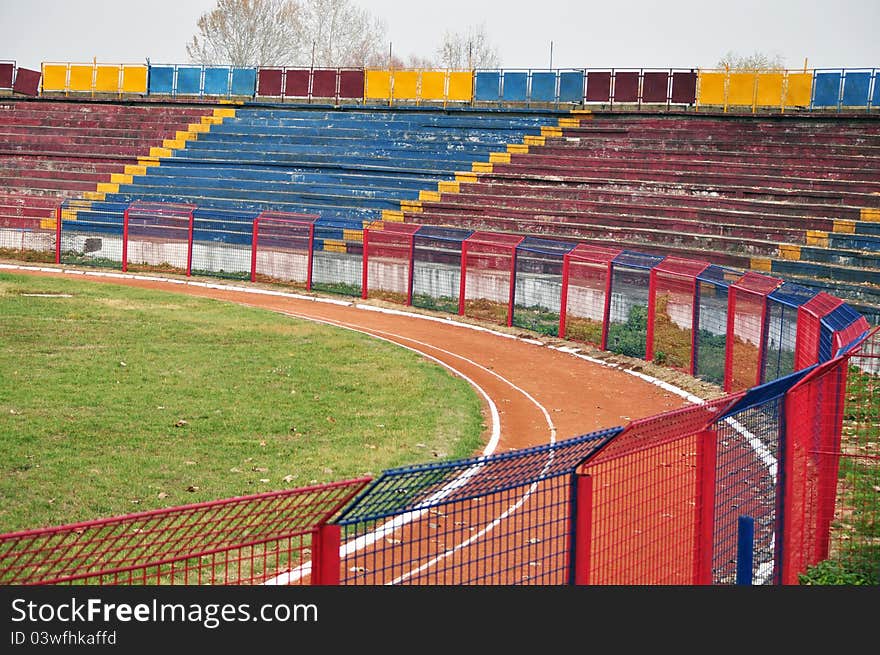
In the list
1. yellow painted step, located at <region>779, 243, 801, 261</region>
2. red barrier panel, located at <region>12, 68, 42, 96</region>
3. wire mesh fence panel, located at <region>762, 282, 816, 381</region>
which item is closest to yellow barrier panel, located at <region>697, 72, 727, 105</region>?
yellow painted step, located at <region>779, 243, 801, 261</region>

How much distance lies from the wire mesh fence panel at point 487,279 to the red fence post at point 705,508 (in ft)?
67.2

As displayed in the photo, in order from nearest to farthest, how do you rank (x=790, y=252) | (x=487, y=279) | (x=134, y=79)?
(x=487, y=279)
(x=790, y=252)
(x=134, y=79)

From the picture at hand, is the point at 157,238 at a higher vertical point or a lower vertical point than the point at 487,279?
higher

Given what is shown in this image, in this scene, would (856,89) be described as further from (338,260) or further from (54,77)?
(54,77)

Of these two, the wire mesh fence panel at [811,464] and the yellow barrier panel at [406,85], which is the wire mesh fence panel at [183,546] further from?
the yellow barrier panel at [406,85]

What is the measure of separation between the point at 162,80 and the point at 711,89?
2505 cm

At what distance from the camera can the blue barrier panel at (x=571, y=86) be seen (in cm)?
4481

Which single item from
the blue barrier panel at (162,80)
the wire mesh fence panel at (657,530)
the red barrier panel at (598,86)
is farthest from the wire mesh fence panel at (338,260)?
the wire mesh fence panel at (657,530)

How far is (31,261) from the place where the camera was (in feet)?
126

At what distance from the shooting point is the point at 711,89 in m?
42.5

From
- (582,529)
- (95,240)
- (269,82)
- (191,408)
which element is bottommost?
(191,408)

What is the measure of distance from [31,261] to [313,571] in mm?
34480

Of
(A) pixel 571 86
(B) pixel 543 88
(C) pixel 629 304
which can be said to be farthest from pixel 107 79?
(C) pixel 629 304

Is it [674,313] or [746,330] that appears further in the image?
[674,313]
